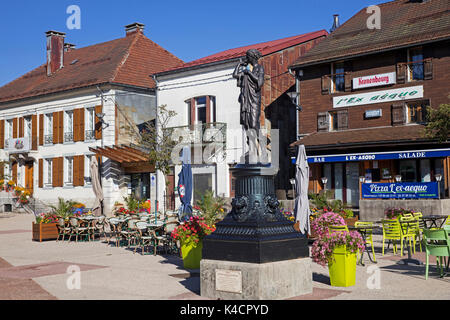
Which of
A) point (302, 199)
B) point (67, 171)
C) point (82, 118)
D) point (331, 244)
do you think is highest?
point (82, 118)

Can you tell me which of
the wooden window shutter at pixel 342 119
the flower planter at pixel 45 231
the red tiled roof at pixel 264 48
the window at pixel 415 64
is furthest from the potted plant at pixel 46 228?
the window at pixel 415 64

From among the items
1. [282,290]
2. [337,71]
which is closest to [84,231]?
[282,290]

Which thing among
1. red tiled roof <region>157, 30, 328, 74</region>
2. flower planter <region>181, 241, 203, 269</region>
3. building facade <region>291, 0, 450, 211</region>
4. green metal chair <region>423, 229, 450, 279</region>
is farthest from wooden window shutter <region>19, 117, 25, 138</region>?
green metal chair <region>423, 229, 450, 279</region>

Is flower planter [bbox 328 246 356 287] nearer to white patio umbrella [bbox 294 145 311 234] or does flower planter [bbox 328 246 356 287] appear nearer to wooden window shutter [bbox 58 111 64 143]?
white patio umbrella [bbox 294 145 311 234]

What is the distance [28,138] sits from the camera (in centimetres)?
3422

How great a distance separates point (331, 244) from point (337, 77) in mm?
18397

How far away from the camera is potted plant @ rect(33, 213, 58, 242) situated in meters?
16.9

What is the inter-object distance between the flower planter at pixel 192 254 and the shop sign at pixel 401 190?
11.7 metres

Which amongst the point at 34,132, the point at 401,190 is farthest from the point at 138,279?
the point at 34,132

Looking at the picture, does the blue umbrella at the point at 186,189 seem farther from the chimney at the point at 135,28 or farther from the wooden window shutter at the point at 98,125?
the chimney at the point at 135,28

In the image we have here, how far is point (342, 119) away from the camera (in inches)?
1002

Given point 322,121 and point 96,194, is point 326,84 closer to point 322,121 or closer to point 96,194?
point 322,121
